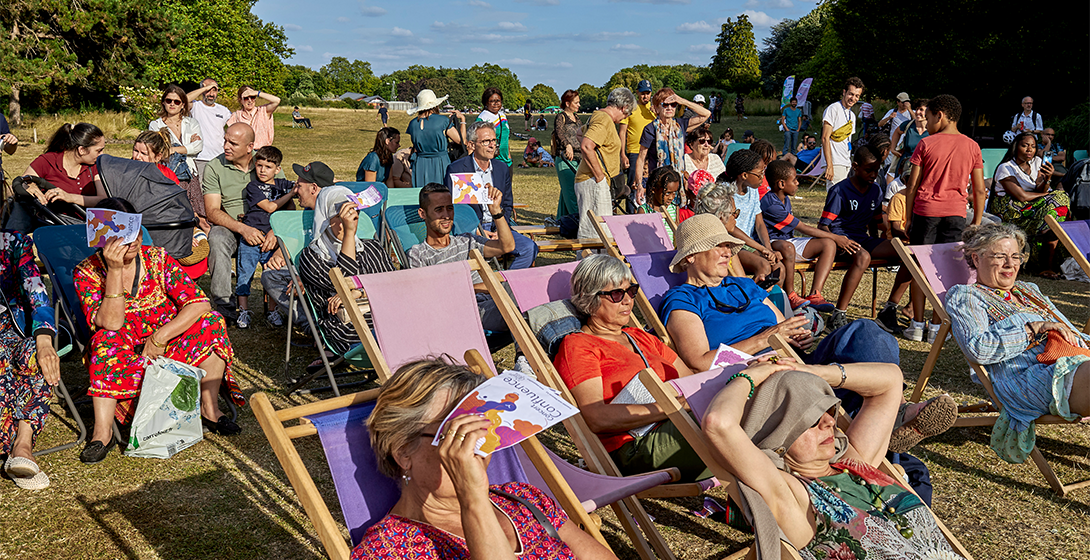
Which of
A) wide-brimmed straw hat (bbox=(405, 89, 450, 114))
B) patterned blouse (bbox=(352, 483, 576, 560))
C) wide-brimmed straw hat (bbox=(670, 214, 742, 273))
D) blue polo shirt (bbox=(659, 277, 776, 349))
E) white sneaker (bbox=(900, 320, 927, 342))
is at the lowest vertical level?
white sneaker (bbox=(900, 320, 927, 342))

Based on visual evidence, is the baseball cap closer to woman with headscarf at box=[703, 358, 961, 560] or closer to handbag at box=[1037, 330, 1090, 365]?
woman with headscarf at box=[703, 358, 961, 560]

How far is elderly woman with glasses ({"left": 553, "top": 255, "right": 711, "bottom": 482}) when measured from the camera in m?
2.84

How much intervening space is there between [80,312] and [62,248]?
1.25 ft

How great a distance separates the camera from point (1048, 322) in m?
3.62

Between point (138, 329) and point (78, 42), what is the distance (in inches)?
1241

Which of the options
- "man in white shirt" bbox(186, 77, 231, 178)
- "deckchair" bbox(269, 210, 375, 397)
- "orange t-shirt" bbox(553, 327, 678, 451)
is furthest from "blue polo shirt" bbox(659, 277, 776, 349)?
"man in white shirt" bbox(186, 77, 231, 178)

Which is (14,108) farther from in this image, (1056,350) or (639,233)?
(1056,350)

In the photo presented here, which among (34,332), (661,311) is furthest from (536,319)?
(34,332)

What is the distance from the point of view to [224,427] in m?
3.93

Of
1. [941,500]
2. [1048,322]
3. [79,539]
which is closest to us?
[79,539]

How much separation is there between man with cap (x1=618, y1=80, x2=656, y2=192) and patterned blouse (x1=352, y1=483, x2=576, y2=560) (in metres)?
6.14

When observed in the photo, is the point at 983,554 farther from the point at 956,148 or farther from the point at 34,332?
the point at 34,332

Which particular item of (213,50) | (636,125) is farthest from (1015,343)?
(213,50)

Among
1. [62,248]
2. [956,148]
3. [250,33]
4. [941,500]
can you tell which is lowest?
[941,500]
